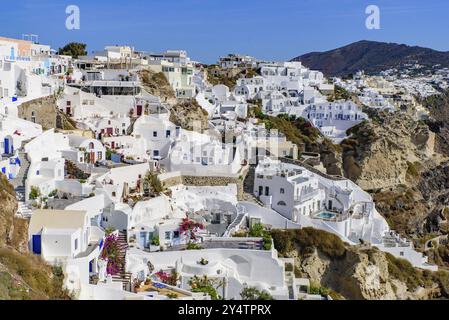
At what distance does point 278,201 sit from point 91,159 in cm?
704

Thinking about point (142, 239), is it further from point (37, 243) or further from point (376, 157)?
point (376, 157)

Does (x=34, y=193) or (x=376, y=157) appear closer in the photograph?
(x=34, y=193)

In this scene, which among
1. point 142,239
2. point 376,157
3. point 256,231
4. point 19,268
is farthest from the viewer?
point 376,157

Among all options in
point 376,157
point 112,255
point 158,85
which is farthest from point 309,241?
point 376,157

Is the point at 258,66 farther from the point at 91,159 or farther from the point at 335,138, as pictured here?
the point at 91,159

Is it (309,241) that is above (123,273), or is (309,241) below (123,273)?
below

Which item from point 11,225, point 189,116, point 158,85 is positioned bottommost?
point 11,225

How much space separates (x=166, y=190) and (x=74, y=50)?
81.1ft

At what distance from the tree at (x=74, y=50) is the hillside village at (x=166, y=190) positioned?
15.8ft

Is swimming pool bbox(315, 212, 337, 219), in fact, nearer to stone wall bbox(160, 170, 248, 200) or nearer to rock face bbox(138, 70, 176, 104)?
stone wall bbox(160, 170, 248, 200)

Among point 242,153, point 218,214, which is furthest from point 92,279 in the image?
point 242,153

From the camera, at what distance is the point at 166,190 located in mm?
19844

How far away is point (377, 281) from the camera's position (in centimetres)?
1903

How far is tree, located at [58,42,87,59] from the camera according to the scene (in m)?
40.5
